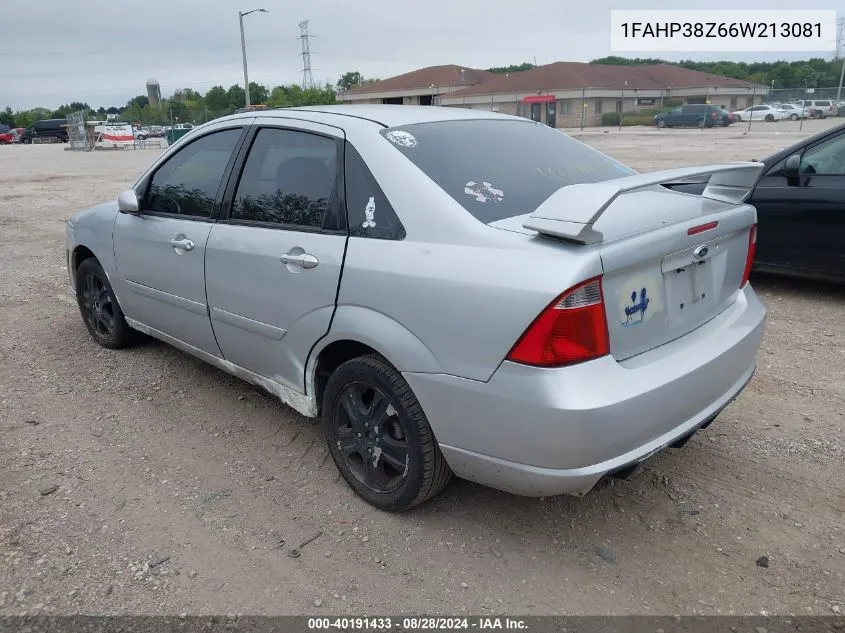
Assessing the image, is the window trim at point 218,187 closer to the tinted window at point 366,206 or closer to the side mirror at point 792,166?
the tinted window at point 366,206

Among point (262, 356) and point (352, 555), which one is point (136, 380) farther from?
point (352, 555)

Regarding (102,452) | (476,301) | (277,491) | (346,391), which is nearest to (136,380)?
(102,452)

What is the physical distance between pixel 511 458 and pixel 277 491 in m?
1.33

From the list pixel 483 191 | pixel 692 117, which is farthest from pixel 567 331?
pixel 692 117

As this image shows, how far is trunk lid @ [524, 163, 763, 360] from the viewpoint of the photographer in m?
2.33

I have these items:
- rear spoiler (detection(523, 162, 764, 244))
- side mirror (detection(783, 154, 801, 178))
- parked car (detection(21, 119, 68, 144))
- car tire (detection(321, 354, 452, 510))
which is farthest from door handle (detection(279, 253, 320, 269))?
parked car (detection(21, 119, 68, 144))

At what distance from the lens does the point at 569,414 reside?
7.38 ft

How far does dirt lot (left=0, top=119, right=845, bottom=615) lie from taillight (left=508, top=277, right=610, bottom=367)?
0.93 m

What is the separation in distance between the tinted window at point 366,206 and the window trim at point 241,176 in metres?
0.04

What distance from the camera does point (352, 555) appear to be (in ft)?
9.12

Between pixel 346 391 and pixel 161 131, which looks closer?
pixel 346 391

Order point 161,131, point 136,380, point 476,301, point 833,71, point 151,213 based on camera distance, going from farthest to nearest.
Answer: point 833,71, point 161,131, point 136,380, point 151,213, point 476,301

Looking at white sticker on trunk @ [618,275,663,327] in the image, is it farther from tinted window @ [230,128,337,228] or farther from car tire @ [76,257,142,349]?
car tire @ [76,257,142,349]

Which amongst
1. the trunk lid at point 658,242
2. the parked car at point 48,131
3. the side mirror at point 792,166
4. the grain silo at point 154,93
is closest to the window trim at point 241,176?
the trunk lid at point 658,242
